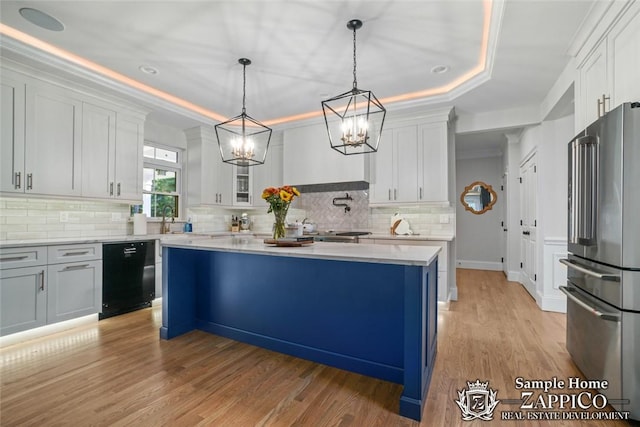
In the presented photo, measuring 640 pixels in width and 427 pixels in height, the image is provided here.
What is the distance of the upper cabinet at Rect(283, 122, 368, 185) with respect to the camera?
4672 millimetres

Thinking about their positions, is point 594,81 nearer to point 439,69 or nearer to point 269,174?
point 439,69

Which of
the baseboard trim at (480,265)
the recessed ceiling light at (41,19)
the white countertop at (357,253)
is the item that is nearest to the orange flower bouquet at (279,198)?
the white countertop at (357,253)

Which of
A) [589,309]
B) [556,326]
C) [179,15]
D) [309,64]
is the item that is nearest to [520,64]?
[309,64]

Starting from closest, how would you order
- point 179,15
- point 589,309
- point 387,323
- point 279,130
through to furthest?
point 589,309, point 387,323, point 179,15, point 279,130

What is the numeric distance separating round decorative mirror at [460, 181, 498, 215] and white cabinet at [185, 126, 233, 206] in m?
5.43

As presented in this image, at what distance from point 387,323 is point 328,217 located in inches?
133

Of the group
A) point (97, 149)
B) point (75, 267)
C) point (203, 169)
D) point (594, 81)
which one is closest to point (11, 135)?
point (97, 149)

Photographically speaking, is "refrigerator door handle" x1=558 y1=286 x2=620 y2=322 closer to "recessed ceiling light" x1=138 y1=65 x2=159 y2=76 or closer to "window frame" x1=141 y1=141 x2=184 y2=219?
"recessed ceiling light" x1=138 y1=65 x2=159 y2=76

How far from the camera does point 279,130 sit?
5.44 meters

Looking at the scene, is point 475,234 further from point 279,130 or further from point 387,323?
point 387,323

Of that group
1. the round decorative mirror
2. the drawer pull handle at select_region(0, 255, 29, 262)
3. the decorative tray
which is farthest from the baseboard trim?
the drawer pull handle at select_region(0, 255, 29, 262)

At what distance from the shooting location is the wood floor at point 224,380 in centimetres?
181

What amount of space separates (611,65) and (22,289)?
5.18m

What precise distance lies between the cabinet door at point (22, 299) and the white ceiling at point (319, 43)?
2.04m
